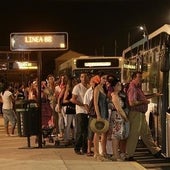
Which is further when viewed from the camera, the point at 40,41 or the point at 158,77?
the point at 40,41

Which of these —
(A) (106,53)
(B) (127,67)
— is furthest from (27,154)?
(A) (106,53)

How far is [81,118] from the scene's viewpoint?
1262 cm

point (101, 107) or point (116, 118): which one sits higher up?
point (101, 107)

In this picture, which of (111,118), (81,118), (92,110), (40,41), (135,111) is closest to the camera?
(111,118)

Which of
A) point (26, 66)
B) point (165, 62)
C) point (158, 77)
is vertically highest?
point (26, 66)

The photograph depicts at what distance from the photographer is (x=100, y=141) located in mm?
12203

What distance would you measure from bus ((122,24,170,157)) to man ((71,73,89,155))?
5.54 ft

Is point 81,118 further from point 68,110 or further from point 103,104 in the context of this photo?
point 68,110

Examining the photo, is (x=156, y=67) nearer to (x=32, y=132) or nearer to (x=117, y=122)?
(x=117, y=122)

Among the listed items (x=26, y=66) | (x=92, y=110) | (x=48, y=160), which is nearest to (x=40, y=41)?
(x=92, y=110)

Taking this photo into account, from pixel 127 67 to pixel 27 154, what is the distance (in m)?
7.81

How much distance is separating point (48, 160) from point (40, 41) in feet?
12.1

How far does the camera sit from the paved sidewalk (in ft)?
35.1

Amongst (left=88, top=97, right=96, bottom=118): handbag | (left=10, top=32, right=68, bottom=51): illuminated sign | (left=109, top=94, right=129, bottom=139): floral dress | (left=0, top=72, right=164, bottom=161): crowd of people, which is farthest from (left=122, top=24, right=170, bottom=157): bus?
(left=10, top=32, right=68, bottom=51): illuminated sign
